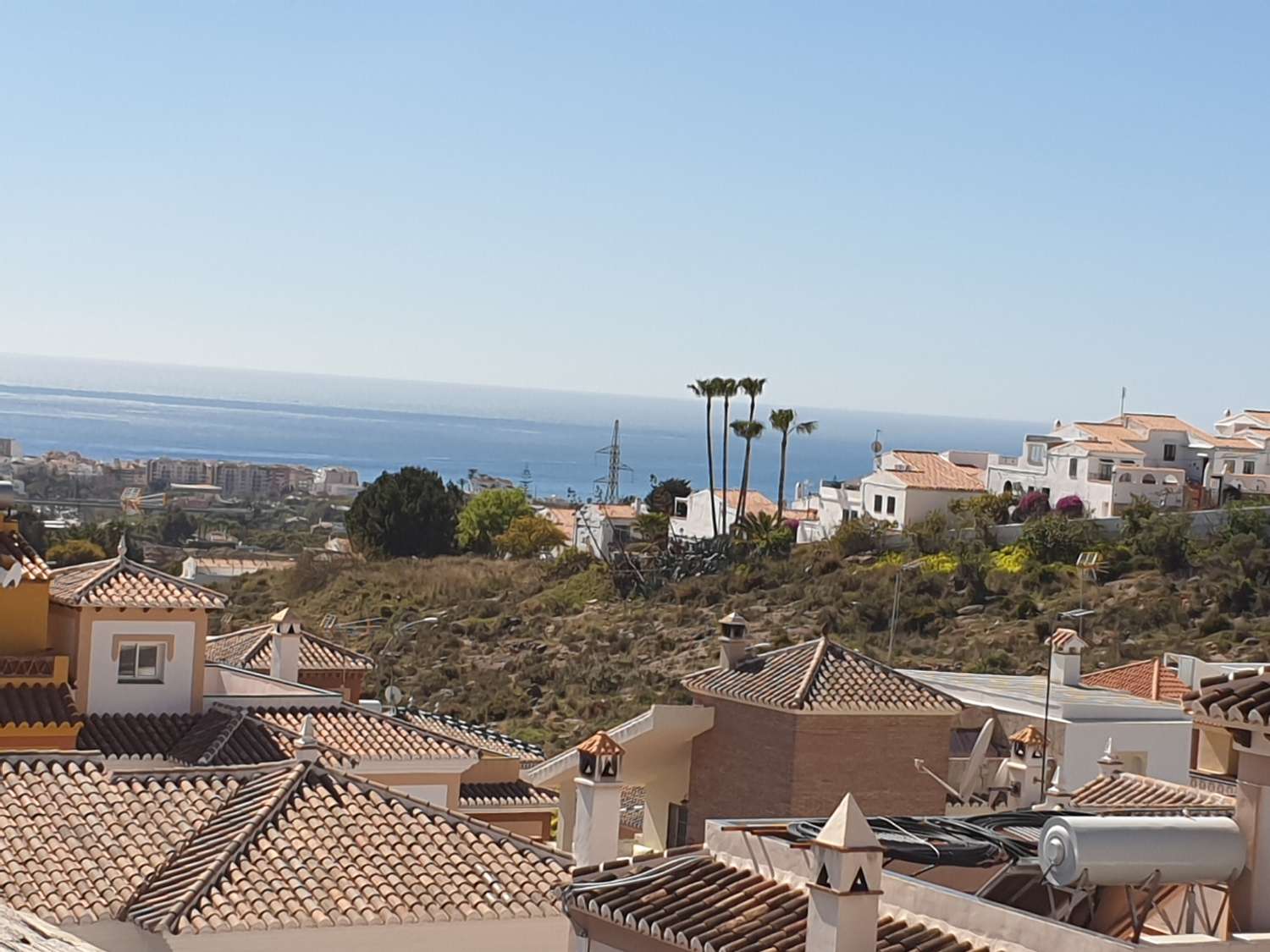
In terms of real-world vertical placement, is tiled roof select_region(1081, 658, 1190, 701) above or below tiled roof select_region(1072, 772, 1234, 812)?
below

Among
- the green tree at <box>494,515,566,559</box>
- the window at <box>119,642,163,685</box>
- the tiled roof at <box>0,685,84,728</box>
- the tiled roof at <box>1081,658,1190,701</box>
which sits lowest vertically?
the green tree at <box>494,515,566,559</box>

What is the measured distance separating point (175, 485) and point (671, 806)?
13500 centimetres

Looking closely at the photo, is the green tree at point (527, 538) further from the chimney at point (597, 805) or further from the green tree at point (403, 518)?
the chimney at point (597, 805)

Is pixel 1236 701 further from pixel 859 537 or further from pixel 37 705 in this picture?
pixel 859 537

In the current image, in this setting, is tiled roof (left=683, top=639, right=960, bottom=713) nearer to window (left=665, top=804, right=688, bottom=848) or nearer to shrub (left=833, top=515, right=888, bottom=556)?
window (left=665, top=804, right=688, bottom=848)

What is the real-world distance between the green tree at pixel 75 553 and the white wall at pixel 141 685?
38671 mm

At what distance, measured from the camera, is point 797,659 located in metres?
22.9

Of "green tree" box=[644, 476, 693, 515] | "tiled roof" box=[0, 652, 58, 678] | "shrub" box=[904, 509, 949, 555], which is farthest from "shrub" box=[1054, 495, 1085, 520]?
"tiled roof" box=[0, 652, 58, 678]

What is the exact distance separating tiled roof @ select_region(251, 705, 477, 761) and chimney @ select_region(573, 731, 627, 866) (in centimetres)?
689

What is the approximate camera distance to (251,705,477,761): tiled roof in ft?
67.8

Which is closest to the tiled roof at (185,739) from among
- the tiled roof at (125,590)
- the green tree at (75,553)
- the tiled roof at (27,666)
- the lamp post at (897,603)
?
the tiled roof at (27,666)

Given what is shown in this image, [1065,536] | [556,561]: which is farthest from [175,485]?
[1065,536]

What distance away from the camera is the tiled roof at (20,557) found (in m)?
20.3

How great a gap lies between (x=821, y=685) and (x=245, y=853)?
958cm
